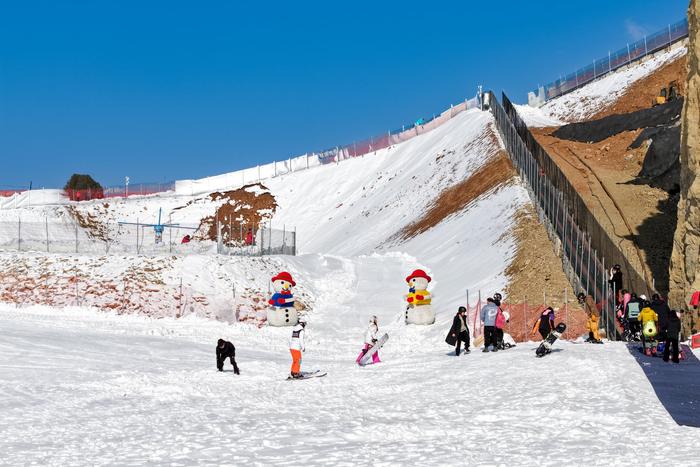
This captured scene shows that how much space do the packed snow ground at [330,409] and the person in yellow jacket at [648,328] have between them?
0.56 m

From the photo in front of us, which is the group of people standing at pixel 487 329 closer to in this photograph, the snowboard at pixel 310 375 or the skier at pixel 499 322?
the skier at pixel 499 322

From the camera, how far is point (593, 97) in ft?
272

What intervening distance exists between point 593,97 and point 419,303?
58.2m

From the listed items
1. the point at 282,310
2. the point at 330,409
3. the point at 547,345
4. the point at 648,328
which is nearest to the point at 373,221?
the point at 282,310

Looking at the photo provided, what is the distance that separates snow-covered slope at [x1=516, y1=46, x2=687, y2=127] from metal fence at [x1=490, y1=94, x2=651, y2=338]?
120 feet

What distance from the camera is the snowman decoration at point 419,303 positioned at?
30250 millimetres

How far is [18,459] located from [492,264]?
27.3m

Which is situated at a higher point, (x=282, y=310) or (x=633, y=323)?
(x=282, y=310)

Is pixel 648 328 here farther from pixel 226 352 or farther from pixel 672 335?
pixel 226 352

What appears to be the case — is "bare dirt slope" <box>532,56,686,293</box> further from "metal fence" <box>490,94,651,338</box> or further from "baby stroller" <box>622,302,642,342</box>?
"baby stroller" <box>622,302,642,342</box>

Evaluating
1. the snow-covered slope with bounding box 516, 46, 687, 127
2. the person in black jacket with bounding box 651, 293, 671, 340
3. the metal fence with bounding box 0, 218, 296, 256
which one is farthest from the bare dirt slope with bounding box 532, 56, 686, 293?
the snow-covered slope with bounding box 516, 46, 687, 127

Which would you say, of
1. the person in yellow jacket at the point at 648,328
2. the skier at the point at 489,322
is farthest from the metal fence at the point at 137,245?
the person in yellow jacket at the point at 648,328

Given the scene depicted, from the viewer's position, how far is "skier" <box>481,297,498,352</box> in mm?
21875

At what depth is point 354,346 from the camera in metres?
28.3
